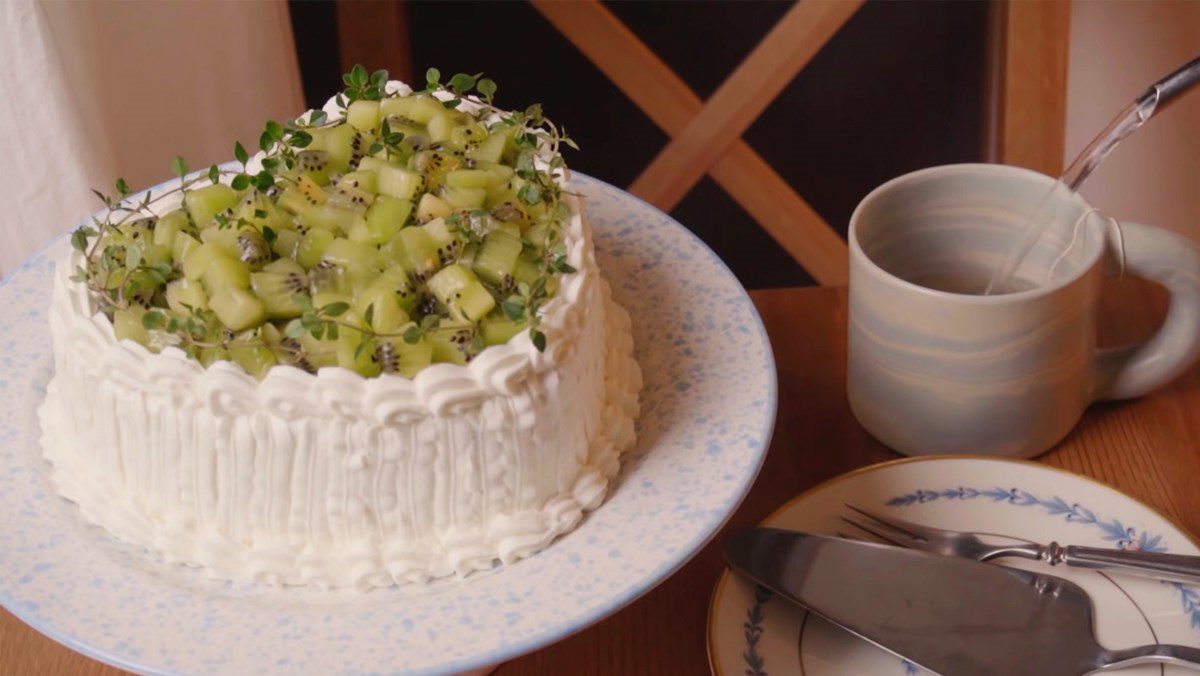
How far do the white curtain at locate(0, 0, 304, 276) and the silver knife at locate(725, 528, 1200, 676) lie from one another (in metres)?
0.70

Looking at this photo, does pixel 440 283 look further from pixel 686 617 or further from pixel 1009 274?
pixel 1009 274

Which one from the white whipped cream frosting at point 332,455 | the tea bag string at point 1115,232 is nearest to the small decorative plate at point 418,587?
the white whipped cream frosting at point 332,455

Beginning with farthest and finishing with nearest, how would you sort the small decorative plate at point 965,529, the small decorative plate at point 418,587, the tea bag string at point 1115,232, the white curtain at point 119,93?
the white curtain at point 119,93 → the tea bag string at point 1115,232 → the small decorative plate at point 965,529 → the small decorative plate at point 418,587

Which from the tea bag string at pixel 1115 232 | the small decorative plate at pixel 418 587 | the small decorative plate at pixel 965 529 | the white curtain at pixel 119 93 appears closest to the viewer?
the small decorative plate at pixel 418 587

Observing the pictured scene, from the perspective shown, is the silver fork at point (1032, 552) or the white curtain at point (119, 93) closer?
the silver fork at point (1032, 552)

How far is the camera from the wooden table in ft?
3.18

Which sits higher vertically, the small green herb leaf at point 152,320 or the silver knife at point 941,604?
the small green herb leaf at point 152,320

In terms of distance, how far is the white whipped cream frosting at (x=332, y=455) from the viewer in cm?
79

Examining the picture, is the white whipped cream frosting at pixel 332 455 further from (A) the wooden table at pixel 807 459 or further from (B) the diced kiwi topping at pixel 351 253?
(A) the wooden table at pixel 807 459

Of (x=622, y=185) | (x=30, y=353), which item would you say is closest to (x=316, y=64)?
(x=622, y=185)

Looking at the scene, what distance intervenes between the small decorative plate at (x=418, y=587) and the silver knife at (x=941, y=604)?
90 mm

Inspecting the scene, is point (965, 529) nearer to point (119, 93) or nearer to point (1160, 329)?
point (1160, 329)

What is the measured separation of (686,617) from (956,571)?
0.19 m

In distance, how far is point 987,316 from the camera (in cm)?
96
